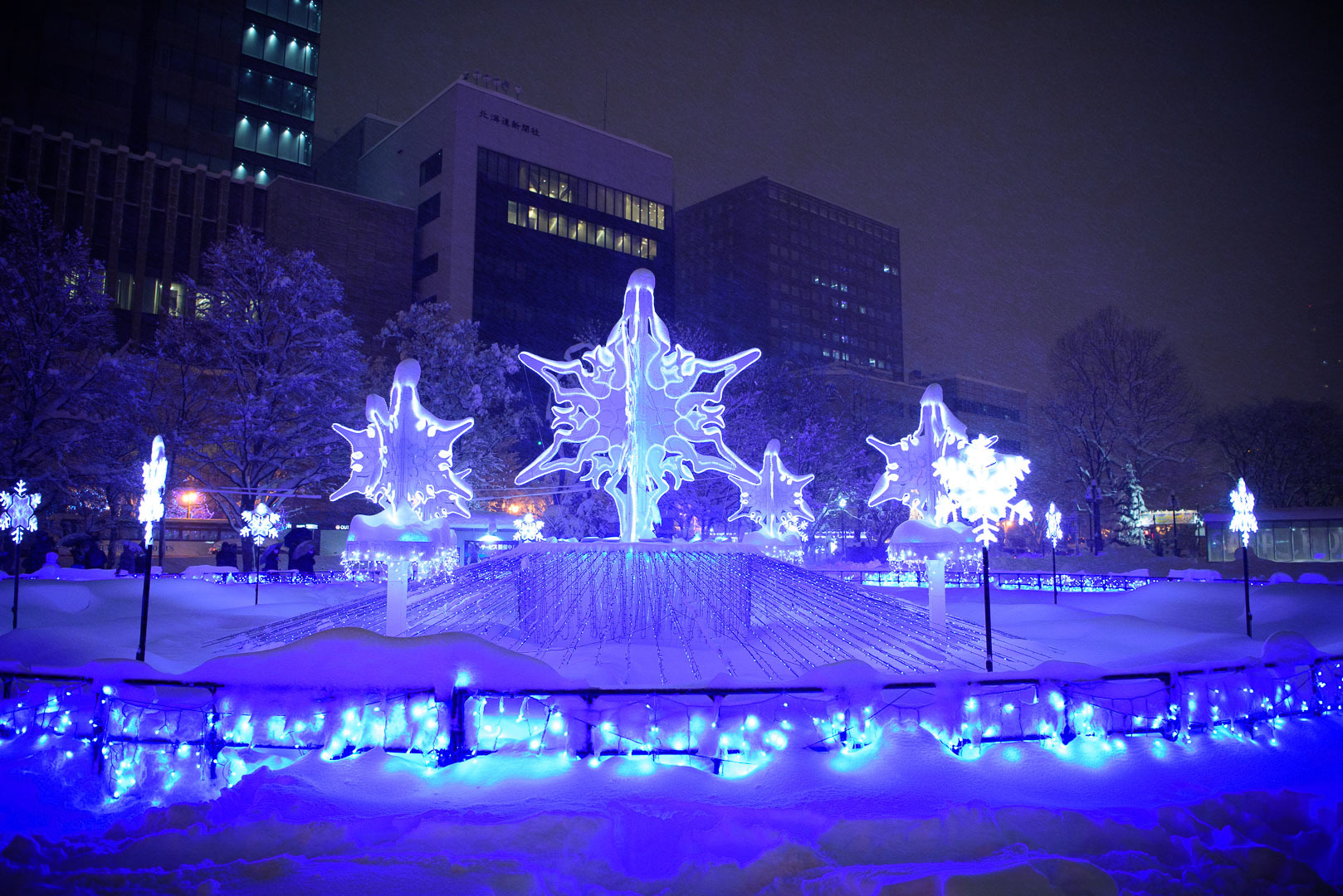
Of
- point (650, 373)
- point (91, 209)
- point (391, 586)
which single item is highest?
point (91, 209)

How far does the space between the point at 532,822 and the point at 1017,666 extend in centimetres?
567

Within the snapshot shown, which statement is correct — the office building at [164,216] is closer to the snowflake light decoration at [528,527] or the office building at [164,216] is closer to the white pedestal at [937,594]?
the snowflake light decoration at [528,527]

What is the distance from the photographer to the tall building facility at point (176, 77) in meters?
47.3

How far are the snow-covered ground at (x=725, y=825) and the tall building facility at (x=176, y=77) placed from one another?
4993 centimetres

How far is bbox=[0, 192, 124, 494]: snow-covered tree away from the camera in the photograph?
74.7 feet

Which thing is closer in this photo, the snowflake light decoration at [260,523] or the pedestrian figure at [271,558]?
the snowflake light decoration at [260,523]

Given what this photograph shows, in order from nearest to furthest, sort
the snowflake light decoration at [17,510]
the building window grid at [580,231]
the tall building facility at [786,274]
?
the snowflake light decoration at [17,510] < the building window grid at [580,231] < the tall building facility at [786,274]

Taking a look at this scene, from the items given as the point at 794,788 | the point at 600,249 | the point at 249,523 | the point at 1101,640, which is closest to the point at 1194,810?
the point at 794,788

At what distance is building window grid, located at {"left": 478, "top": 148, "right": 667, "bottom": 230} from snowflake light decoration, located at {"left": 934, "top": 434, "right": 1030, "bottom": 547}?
51208 millimetres

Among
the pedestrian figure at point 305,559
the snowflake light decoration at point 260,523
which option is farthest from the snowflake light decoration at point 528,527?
the snowflake light decoration at point 260,523

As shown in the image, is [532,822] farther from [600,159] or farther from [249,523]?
[600,159]

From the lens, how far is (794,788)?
5.52 meters

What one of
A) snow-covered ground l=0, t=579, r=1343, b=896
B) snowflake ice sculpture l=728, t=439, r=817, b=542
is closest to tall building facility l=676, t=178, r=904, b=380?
snowflake ice sculpture l=728, t=439, r=817, b=542

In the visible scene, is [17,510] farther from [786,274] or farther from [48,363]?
[786,274]
